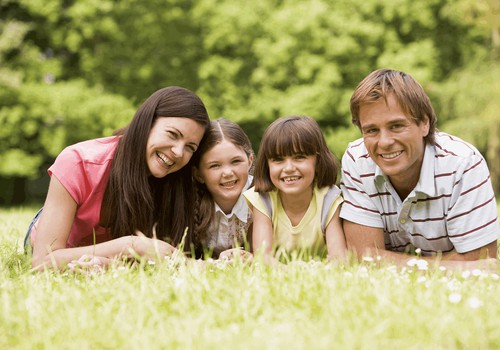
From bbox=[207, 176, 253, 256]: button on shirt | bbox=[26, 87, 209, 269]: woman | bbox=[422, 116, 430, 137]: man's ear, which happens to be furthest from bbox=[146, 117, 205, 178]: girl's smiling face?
bbox=[422, 116, 430, 137]: man's ear

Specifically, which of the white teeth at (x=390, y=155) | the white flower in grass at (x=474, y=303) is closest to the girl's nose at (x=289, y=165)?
the white teeth at (x=390, y=155)

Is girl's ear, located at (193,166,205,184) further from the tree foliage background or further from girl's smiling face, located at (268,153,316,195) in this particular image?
the tree foliage background

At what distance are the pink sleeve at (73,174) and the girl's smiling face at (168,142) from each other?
0.44 metres

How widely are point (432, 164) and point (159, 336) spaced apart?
234 centimetres

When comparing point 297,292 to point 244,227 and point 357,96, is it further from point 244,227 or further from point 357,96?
point 244,227

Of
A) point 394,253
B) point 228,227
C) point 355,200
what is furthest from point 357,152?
point 228,227

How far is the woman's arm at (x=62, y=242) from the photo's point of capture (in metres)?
3.89

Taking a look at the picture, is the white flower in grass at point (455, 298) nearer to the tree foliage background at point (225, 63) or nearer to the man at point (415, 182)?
the man at point (415, 182)

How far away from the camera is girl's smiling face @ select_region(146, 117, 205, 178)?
416 centimetres

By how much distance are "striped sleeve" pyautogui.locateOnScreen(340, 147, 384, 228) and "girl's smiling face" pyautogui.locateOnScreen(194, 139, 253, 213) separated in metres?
0.86

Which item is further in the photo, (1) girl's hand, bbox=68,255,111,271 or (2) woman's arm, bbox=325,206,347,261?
(2) woman's arm, bbox=325,206,347,261

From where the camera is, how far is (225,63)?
1859 centimetres

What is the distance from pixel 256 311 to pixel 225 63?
1664 centimetres

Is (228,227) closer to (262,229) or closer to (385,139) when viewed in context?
(262,229)
